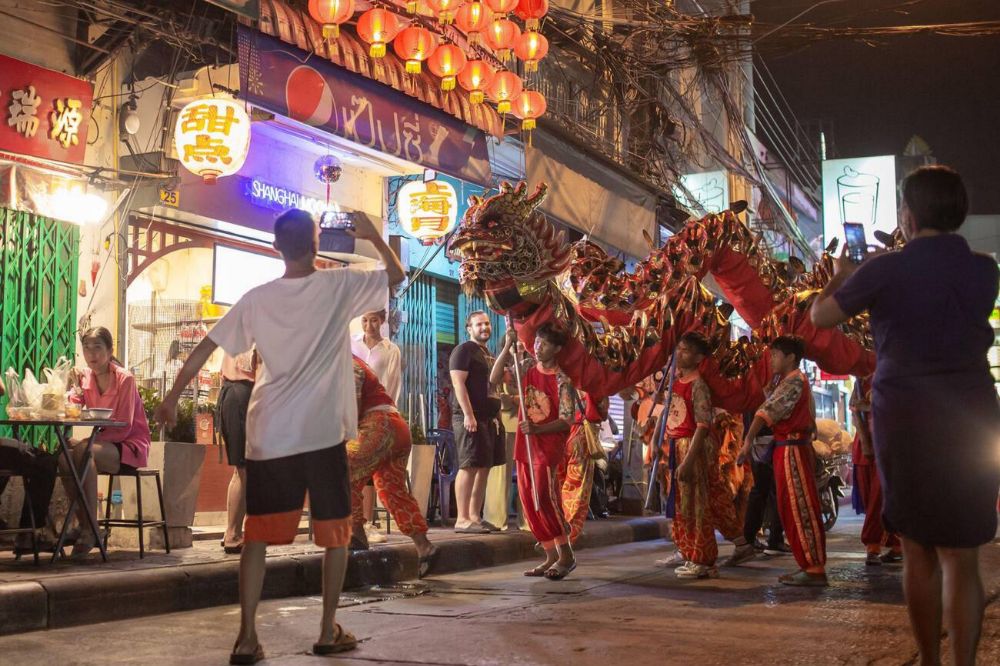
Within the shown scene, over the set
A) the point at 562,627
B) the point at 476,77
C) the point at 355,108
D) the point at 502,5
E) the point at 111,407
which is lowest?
the point at 562,627

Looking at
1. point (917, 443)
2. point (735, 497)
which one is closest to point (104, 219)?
point (735, 497)

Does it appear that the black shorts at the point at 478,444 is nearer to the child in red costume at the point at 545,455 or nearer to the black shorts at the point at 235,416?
the child in red costume at the point at 545,455

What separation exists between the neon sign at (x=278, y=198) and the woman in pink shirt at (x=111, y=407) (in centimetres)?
437

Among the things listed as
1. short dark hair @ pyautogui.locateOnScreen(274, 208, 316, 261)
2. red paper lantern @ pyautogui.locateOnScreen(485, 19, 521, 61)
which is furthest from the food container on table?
red paper lantern @ pyautogui.locateOnScreen(485, 19, 521, 61)

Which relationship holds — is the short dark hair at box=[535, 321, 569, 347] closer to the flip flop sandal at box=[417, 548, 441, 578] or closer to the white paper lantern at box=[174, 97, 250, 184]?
the flip flop sandal at box=[417, 548, 441, 578]

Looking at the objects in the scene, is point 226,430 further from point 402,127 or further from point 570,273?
point 402,127

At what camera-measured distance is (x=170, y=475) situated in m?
9.58

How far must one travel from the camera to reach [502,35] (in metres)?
13.1

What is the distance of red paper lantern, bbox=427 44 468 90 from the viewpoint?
41.5 feet

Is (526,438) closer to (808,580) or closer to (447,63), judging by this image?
(808,580)

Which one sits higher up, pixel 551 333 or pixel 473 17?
pixel 473 17

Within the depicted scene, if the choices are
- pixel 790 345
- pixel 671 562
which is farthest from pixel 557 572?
pixel 790 345

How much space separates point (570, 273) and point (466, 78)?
18.3ft

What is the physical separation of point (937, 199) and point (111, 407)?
6559 mm
